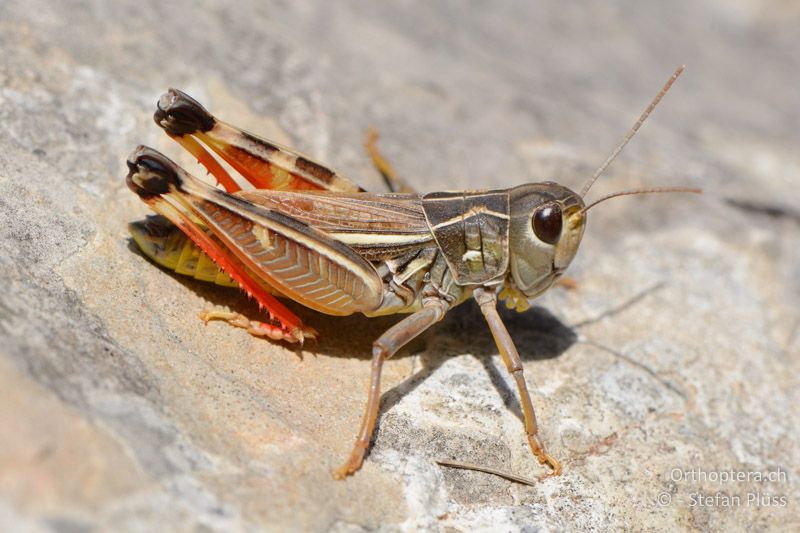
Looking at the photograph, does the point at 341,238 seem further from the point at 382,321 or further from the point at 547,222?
the point at 547,222

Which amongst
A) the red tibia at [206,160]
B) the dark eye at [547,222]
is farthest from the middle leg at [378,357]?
the red tibia at [206,160]

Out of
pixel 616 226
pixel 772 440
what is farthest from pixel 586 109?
pixel 772 440

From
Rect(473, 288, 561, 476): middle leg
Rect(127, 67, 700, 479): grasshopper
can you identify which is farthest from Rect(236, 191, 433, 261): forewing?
Rect(473, 288, 561, 476): middle leg

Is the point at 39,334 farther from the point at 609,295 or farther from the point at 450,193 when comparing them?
the point at 609,295

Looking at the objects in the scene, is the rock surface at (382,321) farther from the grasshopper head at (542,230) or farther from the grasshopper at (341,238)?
the grasshopper head at (542,230)

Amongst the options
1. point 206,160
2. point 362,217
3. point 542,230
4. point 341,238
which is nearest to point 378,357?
point 341,238

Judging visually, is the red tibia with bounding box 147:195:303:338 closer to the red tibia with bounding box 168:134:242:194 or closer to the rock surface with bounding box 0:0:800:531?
the rock surface with bounding box 0:0:800:531

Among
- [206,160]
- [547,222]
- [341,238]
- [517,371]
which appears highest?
[206,160]
